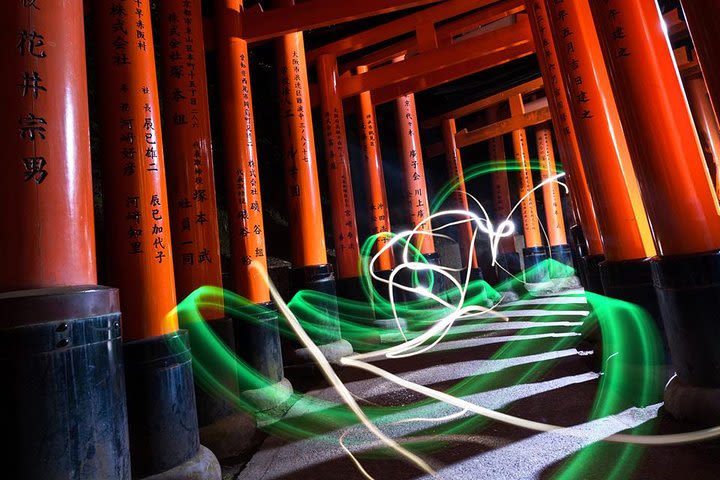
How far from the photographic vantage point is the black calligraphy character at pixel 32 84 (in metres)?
1.38

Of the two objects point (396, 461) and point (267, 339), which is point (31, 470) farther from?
point (267, 339)

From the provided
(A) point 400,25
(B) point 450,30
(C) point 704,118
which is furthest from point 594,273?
(C) point 704,118

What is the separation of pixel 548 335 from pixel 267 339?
299cm

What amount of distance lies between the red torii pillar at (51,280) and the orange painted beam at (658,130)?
2444mm

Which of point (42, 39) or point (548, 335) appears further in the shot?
point (548, 335)

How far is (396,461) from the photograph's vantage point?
2.08m

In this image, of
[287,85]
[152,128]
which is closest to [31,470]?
[152,128]

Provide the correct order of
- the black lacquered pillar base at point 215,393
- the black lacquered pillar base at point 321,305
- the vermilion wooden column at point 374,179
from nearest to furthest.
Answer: the black lacquered pillar base at point 215,393, the black lacquered pillar base at point 321,305, the vermilion wooden column at point 374,179

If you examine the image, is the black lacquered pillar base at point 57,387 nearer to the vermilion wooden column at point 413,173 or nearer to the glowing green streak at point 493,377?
the glowing green streak at point 493,377

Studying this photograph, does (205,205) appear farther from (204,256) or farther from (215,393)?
(215,393)

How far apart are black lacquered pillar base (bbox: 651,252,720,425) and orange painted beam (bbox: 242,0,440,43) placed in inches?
125

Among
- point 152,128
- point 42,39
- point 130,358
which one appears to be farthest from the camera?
point 152,128

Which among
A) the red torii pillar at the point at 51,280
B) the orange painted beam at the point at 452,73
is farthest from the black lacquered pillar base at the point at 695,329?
the orange painted beam at the point at 452,73

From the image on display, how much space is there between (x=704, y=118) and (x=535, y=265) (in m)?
4.05
